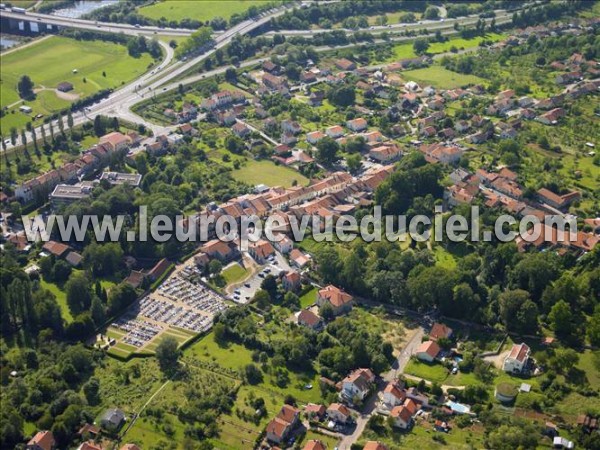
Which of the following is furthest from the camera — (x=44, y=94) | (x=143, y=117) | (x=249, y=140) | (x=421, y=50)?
(x=421, y=50)

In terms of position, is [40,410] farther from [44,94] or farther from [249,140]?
[44,94]

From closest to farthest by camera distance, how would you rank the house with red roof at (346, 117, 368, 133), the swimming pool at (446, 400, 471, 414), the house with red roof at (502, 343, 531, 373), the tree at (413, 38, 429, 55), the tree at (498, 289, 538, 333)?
the swimming pool at (446, 400, 471, 414) → the house with red roof at (502, 343, 531, 373) → the tree at (498, 289, 538, 333) → the house with red roof at (346, 117, 368, 133) → the tree at (413, 38, 429, 55)

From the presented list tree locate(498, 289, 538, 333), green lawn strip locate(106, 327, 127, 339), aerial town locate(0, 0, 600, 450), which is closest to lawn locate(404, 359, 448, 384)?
aerial town locate(0, 0, 600, 450)

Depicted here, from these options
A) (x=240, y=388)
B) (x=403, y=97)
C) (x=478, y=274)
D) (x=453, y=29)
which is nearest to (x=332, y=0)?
(x=453, y=29)

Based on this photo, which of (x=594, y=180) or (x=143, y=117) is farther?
(x=143, y=117)

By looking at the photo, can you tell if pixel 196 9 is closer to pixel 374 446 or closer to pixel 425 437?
pixel 425 437

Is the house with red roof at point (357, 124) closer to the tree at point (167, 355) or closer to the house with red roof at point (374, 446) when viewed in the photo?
the tree at point (167, 355)

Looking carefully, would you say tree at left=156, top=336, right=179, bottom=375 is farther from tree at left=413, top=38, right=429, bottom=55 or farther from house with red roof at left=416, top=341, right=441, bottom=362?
tree at left=413, top=38, right=429, bottom=55
